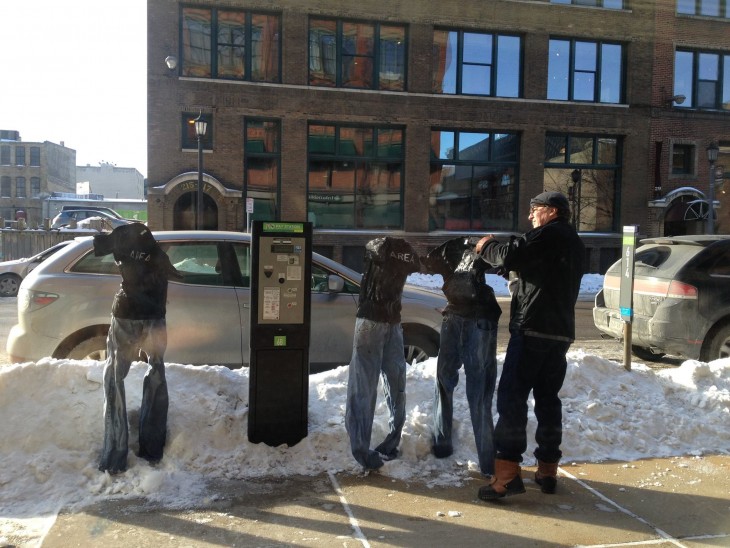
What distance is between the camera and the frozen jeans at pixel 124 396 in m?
4.30

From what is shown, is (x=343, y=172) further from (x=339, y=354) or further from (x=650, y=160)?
(x=339, y=354)

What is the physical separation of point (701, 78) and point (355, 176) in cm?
1512

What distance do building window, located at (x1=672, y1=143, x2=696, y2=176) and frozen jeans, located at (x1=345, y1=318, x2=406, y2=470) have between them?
25428mm

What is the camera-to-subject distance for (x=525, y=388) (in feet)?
13.7

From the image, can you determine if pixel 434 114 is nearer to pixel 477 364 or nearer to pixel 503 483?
pixel 477 364

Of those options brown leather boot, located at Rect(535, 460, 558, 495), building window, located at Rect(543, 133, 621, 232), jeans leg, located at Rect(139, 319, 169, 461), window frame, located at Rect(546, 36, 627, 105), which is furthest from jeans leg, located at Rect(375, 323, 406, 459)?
window frame, located at Rect(546, 36, 627, 105)

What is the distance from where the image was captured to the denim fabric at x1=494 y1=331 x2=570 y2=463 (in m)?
4.13

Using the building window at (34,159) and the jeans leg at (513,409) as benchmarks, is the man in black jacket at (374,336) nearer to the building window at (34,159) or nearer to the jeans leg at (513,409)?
the jeans leg at (513,409)

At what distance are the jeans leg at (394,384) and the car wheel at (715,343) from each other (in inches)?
197

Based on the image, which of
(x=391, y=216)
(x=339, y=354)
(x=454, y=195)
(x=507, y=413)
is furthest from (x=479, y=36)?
(x=507, y=413)

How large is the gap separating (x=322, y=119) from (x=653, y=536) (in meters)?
21.2

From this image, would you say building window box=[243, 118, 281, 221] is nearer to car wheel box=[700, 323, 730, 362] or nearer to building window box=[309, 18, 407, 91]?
building window box=[309, 18, 407, 91]

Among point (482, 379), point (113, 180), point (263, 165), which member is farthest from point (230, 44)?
point (113, 180)

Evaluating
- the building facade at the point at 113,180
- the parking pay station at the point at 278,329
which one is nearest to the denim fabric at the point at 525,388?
the parking pay station at the point at 278,329
